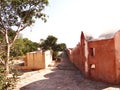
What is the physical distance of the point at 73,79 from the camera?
1931 centimetres

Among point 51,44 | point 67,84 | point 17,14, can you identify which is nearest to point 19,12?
point 17,14

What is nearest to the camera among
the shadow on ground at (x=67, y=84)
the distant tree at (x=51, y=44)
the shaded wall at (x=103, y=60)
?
the shadow on ground at (x=67, y=84)

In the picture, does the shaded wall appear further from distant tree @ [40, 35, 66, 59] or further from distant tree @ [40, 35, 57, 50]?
distant tree @ [40, 35, 57, 50]

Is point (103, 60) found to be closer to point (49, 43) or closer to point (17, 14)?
point (17, 14)

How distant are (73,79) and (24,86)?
4.82 meters

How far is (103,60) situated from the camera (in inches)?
674

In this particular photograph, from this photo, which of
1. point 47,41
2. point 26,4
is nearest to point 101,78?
point 26,4

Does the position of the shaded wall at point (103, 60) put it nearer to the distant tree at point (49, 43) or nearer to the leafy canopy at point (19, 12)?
the leafy canopy at point (19, 12)

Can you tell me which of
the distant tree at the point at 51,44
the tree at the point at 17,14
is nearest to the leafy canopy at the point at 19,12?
the tree at the point at 17,14

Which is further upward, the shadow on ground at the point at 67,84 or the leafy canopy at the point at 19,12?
the leafy canopy at the point at 19,12

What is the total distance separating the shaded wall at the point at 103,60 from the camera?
15.9 meters

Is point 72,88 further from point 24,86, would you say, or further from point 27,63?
point 27,63

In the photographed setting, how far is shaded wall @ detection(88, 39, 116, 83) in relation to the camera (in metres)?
15.9

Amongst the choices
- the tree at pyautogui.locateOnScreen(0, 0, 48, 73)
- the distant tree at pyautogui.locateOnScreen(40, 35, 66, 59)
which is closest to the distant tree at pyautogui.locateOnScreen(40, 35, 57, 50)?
the distant tree at pyautogui.locateOnScreen(40, 35, 66, 59)
